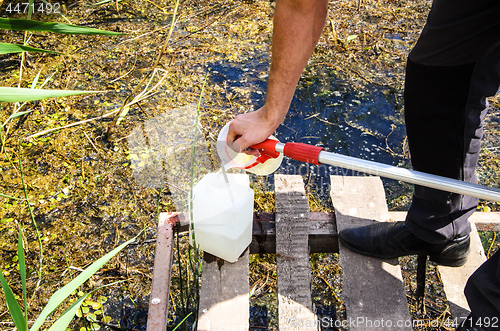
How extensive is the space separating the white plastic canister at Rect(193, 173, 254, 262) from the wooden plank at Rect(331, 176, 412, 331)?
0.45 m

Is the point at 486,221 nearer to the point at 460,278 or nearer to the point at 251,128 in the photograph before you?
the point at 460,278

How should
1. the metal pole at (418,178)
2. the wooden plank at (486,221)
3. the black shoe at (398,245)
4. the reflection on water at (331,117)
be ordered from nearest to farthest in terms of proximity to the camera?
the metal pole at (418,178), the black shoe at (398,245), the wooden plank at (486,221), the reflection on water at (331,117)

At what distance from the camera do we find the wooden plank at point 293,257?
1.44m

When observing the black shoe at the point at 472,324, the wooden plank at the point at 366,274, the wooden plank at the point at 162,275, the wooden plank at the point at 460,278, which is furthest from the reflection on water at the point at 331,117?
the black shoe at the point at 472,324

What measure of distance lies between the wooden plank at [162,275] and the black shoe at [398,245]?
0.72 meters

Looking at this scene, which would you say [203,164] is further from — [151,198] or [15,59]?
[15,59]

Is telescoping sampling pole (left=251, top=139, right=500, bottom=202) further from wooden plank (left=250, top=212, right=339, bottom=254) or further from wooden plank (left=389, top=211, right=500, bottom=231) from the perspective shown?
wooden plank (left=389, top=211, right=500, bottom=231)

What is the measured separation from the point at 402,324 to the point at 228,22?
9.43 ft

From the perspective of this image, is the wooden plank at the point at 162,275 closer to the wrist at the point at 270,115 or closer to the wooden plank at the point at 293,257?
the wooden plank at the point at 293,257

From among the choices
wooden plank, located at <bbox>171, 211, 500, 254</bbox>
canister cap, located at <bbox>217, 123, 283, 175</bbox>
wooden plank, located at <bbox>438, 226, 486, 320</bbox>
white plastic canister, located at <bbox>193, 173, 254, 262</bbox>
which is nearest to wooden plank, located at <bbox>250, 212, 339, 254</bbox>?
wooden plank, located at <bbox>171, 211, 500, 254</bbox>

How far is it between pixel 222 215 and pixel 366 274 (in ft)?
2.10

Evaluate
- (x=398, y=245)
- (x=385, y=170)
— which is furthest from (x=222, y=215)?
(x=398, y=245)

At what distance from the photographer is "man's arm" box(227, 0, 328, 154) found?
4.05 ft

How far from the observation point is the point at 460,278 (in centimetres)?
161
